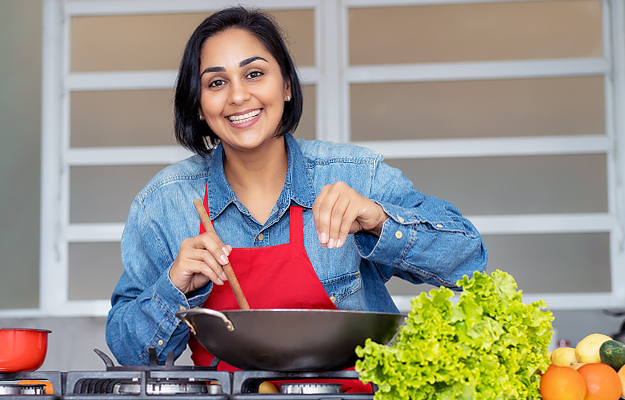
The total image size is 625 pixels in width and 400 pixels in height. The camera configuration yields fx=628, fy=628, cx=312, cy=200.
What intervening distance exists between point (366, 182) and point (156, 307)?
556mm

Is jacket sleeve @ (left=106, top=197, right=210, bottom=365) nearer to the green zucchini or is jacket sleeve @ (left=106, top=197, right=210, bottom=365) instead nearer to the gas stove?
the gas stove

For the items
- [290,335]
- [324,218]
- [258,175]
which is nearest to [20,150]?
[258,175]

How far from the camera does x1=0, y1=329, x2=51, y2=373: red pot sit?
100 cm

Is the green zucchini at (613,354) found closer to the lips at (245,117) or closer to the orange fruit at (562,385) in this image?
the orange fruit at (562,385)

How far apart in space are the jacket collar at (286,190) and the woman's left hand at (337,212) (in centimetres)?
38

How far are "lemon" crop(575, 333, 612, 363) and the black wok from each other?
1.33ft

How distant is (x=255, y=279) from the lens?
135 centimetres

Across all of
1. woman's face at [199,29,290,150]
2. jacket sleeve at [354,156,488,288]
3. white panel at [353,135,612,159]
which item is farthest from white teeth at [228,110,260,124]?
white panel at [353,135,612,159]

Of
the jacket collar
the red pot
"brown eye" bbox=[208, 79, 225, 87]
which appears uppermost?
"brown eye" bbox=[208, 79, 225, 87]

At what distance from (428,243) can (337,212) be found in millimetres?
219

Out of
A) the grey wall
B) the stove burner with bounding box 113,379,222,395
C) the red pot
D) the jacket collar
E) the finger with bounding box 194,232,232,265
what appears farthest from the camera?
the grey wall

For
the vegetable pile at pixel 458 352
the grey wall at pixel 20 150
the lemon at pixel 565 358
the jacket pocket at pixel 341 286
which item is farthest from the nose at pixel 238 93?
the grey wall at pixel 20 150

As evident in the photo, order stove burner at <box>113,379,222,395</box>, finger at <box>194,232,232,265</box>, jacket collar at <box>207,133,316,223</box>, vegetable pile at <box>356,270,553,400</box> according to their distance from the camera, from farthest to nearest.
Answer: jacket collar at <box>207,133,316,223</box> → finger at <box>194,232,232,265</box> → stove burner at <box>113,379,222,395</box> → vegetable pile at <box>356,270,553,400</box>

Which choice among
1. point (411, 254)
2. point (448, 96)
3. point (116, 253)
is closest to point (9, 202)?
point (116, 253)
